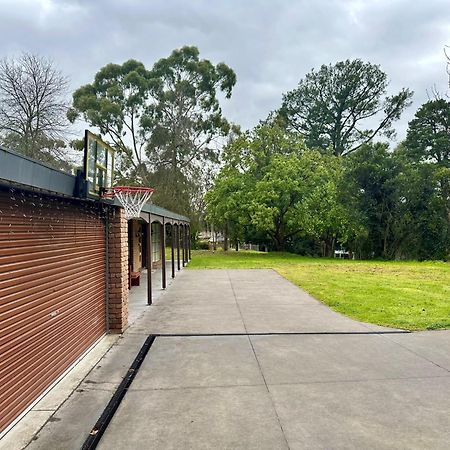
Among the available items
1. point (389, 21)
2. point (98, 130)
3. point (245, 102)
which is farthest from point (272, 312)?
point (245, 102)

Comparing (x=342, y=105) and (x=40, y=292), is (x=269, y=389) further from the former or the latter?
(x=342, y=105)

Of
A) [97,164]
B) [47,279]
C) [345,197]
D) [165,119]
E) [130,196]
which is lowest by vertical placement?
[47,279]

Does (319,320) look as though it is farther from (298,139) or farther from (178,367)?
(298,139)

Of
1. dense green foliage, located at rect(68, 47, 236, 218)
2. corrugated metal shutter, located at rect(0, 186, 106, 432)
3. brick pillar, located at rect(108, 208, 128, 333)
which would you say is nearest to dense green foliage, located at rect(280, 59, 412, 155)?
dense green foliage, located at rect(68, 47, 236, 218)

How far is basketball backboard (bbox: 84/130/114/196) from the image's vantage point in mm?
4699

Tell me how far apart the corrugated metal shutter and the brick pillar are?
0.65m

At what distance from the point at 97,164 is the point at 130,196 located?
1.31m

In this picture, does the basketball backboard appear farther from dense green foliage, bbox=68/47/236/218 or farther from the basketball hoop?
dense green foliage, bbox=68/47/236/218

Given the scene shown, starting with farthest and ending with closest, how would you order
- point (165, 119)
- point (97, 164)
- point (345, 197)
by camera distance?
point (165, 119)
point (345, 197)
point (97, 164)

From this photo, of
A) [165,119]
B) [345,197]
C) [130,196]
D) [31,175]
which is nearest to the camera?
[31,175]

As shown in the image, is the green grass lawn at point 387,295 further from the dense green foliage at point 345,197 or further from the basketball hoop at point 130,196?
the dense green foliage at point 345,197

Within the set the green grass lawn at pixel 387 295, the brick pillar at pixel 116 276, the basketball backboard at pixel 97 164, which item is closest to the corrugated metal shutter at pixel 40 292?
the basketball backboard at pixel 97 164

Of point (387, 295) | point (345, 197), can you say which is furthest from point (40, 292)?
point (345, 197)

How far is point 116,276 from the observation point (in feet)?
20.9
